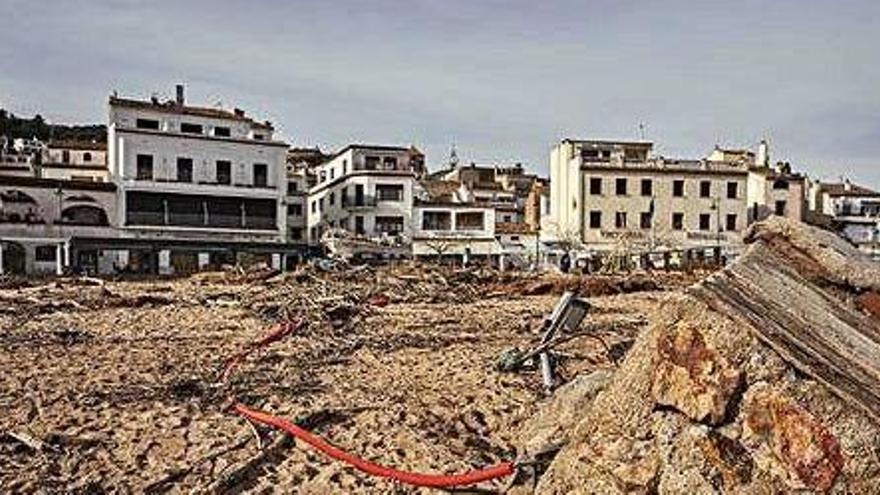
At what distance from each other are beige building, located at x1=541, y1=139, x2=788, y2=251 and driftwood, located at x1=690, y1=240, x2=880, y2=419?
55.7 metres

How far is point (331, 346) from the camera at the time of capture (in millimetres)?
14766

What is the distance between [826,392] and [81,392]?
8998 millimetres

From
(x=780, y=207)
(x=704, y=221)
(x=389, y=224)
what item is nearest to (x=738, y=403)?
(x=389, y=224)

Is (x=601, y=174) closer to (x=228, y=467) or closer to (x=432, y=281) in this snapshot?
(x=432, y=281)

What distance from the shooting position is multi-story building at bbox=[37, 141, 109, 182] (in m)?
66.2

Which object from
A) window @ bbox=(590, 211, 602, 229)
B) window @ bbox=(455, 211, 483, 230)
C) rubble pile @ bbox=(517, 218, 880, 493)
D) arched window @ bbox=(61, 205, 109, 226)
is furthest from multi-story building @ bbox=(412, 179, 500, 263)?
rubble pile @ bbox=(517, 218, 880, 493)

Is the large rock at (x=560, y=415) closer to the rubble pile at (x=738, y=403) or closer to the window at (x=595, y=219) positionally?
the rubble pile at (x=738, y=403)

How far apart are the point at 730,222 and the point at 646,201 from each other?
6.84 metres

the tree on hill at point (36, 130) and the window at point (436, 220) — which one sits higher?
the tree on hill at point (36, 130)

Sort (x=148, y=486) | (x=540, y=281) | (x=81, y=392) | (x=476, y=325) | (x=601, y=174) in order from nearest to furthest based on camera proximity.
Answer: (x=148, y=486)
(x=81, y=392)
(x=476, y=325)
(x=540, y=281)
(x=601, y=174)

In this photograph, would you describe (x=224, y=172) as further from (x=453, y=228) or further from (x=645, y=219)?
(x=645, y=219)

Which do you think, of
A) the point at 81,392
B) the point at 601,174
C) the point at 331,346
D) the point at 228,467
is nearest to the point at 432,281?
the point at 331,346

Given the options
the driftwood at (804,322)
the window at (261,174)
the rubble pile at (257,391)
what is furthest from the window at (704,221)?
the driftwood at (804,322)

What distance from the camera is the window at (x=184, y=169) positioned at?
174 feet
